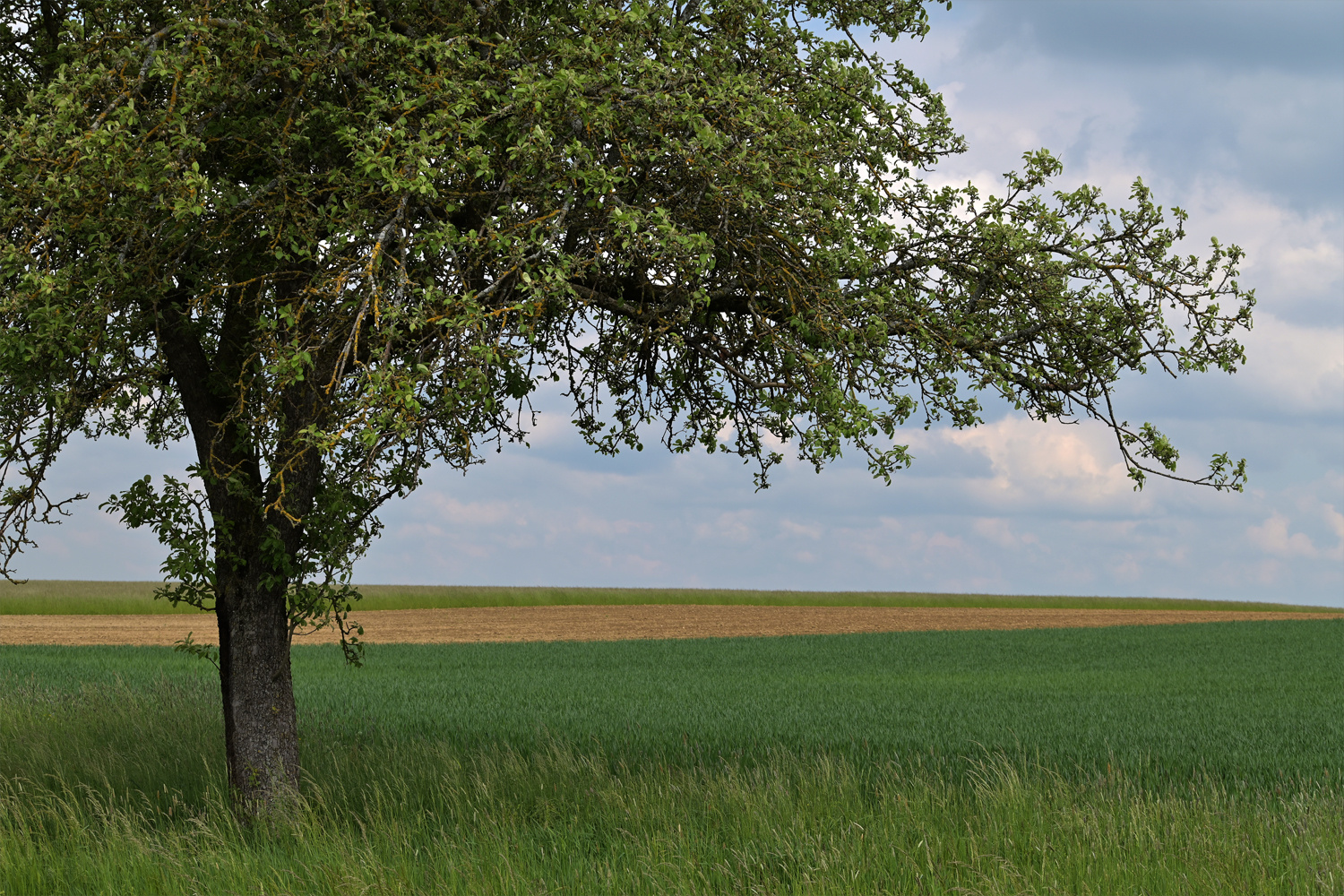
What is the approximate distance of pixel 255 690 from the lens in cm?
1111

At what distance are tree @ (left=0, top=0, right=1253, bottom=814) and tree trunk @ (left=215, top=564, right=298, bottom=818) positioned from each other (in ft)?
0.10

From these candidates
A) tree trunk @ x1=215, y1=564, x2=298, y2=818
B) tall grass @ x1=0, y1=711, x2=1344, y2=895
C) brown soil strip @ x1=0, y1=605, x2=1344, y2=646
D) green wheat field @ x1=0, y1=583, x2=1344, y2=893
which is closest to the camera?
tall grass @ x1=0, y1=711, x2=1344, y2=895

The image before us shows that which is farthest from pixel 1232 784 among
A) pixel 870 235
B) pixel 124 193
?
pixel 124 193

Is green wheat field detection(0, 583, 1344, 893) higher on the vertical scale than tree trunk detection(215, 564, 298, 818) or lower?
lower

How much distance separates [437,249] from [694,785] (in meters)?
6.21

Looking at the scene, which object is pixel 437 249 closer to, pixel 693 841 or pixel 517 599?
pixel 693 841

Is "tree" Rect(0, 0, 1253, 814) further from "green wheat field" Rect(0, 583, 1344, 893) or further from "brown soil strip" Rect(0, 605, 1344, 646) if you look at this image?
"brown soil strip" Rect(0, 605, 1344, 646)

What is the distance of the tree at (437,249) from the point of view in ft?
28.0

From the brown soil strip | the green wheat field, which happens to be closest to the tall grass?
the green wheat field

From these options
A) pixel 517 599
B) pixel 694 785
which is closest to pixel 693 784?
pixel 694 785

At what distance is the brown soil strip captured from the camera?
46.0m

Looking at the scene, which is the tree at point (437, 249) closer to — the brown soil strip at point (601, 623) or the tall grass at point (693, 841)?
the tall grass at point (693, 841)

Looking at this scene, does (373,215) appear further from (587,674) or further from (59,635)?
(59,635)

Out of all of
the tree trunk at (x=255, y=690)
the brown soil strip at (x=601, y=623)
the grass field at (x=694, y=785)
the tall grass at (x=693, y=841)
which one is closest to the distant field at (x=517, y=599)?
the brown soil strip at (x=601, y=623)
